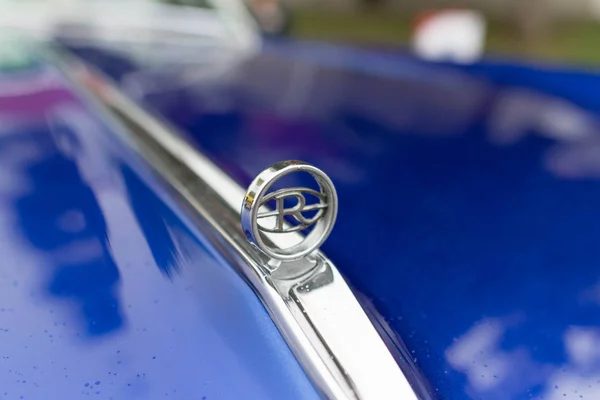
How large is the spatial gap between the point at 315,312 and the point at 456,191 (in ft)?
1.58

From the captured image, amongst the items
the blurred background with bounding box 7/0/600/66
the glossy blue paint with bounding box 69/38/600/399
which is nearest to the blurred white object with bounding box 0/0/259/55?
the blurred background with bounding box 7/0/600/66

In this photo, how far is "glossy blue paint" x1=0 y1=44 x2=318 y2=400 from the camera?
521 mm

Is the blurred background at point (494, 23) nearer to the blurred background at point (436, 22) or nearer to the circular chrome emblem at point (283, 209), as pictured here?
the blurred background at point (436, 22)

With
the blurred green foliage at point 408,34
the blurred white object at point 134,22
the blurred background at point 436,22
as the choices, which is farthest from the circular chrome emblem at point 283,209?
the blurred white object at point 134,22

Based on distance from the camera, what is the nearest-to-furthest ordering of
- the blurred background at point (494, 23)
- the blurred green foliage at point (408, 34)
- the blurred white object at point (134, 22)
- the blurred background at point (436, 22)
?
the blurred white object at point (134, 22)
the blurred background at point (436, 22)
the blurred green foliage at point (408, 34)
the blurred background at point (494, 23)

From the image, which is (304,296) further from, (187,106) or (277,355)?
(187,106)

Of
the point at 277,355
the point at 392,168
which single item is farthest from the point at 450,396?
the point at 392,168

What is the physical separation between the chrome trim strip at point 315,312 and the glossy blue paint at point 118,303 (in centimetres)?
2

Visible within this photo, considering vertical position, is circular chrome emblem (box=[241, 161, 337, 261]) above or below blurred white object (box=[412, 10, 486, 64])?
below

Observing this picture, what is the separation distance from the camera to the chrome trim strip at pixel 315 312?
1.68 feet

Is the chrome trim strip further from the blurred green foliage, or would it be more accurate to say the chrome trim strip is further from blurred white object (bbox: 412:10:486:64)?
blurred white object (bbox: 412:10:486:64)

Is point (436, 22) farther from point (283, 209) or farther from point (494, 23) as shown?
point (283, 209)

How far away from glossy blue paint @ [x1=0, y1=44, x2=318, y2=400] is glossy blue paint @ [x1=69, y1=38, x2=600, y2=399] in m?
0.16

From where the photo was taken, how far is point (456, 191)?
960mm
